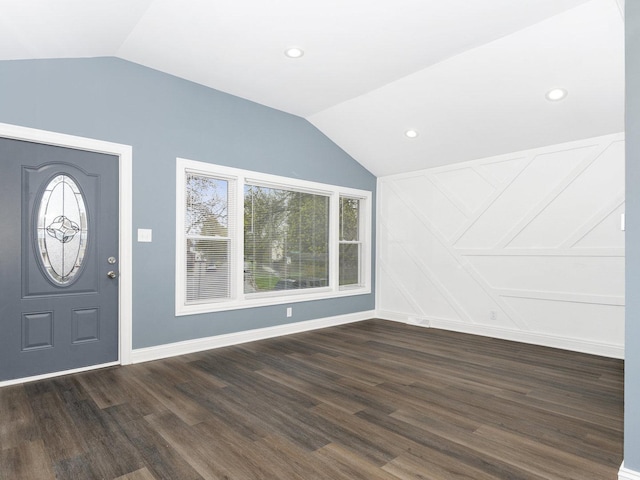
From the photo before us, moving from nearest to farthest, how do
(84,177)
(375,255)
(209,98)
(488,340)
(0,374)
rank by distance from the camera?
1. (0,374)
2. (84,177)
3. (209,98)
4. (488,340)
5. (375,255)

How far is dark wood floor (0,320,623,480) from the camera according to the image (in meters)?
2.10

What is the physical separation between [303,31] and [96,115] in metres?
2.08

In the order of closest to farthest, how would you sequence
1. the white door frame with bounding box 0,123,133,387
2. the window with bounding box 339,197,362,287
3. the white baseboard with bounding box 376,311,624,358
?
the white door frame with bounding box 0,123,133,387, the white baseboard with bounding box 376,311,624,358, the window with bounding box 339,197,362,287

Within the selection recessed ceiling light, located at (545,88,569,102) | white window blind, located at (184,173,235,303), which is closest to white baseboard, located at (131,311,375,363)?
white window blind, located at (184,173,235,303)

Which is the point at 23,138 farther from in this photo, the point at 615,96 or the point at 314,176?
→ the point at 615,96

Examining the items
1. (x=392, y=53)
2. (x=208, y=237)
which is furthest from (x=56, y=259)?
(x=392, y=53)

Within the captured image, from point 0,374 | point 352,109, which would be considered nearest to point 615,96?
point 352,109

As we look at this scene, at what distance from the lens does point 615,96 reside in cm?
378

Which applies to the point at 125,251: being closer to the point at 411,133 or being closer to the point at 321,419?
the point at 321,419

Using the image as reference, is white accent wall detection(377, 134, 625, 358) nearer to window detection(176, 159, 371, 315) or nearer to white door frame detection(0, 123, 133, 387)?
window detection(176, 159, 371, 315)

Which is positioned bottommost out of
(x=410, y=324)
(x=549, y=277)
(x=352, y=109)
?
(x=410, y=324)

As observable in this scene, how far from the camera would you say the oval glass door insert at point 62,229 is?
11.3ft

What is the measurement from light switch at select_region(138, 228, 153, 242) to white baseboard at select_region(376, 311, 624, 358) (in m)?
A: 3.97

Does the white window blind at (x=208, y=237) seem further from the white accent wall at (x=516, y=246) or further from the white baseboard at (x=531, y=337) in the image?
the white baseboard at (x=531, y=337)
